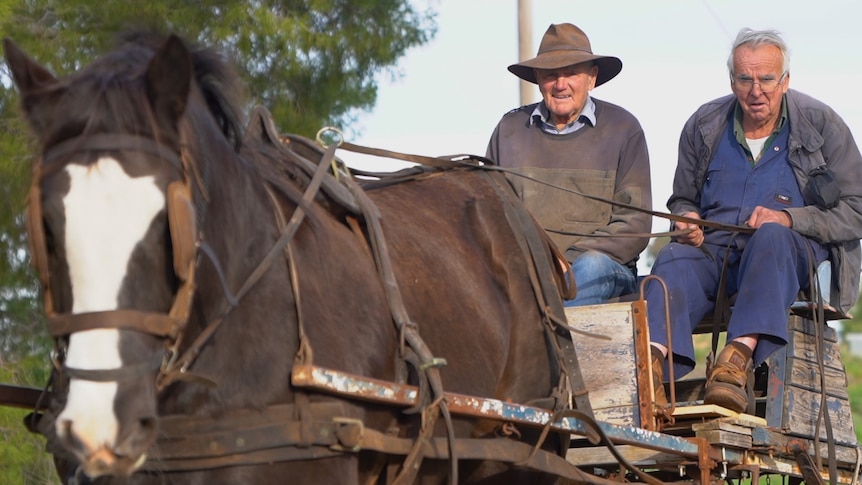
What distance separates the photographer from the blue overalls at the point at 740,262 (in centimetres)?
545

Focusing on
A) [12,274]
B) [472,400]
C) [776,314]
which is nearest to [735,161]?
[776,314]

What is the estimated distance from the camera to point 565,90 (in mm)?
6062

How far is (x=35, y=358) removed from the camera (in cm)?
796

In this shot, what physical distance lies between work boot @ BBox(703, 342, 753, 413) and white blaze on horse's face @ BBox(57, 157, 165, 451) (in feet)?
9.65

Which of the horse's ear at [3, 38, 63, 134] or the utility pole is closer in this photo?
the horse's ear at [3, 38, 63, 134]

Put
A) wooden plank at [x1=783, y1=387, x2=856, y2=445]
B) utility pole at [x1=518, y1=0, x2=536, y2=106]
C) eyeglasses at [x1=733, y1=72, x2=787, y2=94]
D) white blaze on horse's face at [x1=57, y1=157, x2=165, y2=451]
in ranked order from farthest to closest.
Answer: utility pole at [x1=518, y1=0, x2=536, y2=106] < eyeglasses at [x1=733, y1=72, x2=787, y2=94] < wooden plank at [x1=783, y1=387, x2=856, y2=445] < white blaze on horse's face at [x1=57, y1=157, x2=165, y2=451]

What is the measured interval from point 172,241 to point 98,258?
0.63ft

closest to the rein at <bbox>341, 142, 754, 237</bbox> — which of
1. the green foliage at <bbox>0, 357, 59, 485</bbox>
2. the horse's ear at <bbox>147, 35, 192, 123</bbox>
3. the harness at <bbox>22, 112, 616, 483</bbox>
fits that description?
the harness at <bbox>22, 112, 616, 483</bbox>

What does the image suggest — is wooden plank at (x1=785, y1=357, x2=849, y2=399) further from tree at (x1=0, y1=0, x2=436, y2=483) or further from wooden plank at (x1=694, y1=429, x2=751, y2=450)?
tree at (x1=0, y1=0, x2=436, y2=483)

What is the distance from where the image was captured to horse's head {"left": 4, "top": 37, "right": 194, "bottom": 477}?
2920mm

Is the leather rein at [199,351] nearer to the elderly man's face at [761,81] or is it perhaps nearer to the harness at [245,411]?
the harness at [245,411]

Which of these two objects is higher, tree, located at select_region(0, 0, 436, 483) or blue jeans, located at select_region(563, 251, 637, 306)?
tree, located at select_region(0, 0, 436, 483)

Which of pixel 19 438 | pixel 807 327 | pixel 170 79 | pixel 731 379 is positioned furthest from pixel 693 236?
pixel 19 438

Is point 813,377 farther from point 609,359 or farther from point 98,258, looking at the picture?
point 98,258
